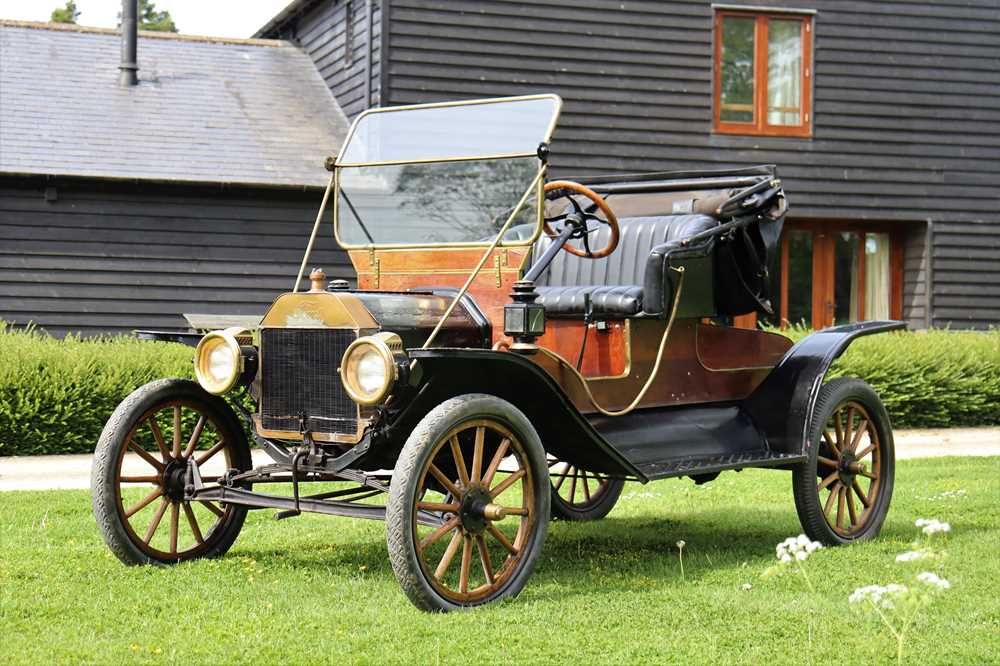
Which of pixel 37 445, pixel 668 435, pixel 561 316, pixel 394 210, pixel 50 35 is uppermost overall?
pixel 50 35

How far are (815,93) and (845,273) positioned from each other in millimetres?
2497

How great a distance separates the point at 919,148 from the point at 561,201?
10409mm

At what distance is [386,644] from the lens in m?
4.46

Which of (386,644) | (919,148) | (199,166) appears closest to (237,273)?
(199,166)

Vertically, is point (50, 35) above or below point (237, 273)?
above

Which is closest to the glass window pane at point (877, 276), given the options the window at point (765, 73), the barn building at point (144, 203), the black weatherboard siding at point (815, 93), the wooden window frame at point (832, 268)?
the wooden window frame at point (832, 268)

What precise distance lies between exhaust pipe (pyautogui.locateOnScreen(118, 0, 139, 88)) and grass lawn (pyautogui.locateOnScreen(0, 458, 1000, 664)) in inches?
391

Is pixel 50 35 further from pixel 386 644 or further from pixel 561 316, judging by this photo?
pixel 386 644

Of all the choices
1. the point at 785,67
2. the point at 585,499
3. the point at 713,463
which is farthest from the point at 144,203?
the point at 713,463

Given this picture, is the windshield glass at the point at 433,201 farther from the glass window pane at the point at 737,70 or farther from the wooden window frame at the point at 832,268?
the wooden window frame at the point at 832,268

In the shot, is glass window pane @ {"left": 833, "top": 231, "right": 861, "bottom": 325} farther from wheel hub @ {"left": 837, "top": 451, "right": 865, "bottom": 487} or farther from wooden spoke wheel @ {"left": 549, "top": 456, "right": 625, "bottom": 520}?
wheel hub @ {"left": 837, "top": 451, "right": 865, "bottom": 487}

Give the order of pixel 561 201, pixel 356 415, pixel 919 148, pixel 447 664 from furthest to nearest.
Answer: pixel 919 148
pixel 561 201
pixel 356 415
pixel 447 664

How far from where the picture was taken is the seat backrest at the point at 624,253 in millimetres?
6948

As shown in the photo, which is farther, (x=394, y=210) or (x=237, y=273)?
(x=237, y=273)
